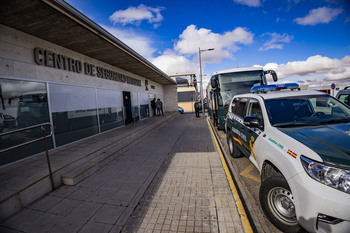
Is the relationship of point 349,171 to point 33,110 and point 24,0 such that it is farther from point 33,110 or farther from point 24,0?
point 33,110

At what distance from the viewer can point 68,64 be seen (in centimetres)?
669

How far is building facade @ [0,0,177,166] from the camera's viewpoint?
14.4ft

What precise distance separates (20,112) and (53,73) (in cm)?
187

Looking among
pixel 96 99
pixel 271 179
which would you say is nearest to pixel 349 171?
pixel 271 179

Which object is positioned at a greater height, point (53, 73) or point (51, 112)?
point (53, 73)

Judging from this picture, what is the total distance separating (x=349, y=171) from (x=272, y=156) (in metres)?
0.83

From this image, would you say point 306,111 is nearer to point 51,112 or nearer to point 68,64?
point 51,112

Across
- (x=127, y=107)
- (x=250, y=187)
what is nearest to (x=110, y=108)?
(x=127, y=107)

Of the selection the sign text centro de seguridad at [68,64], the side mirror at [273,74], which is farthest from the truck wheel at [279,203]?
the sign text centro de seguridad at [68,64]

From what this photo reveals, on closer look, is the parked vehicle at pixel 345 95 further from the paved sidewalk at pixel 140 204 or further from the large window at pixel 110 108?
the large window at pixel 110 108

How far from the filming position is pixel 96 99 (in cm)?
829

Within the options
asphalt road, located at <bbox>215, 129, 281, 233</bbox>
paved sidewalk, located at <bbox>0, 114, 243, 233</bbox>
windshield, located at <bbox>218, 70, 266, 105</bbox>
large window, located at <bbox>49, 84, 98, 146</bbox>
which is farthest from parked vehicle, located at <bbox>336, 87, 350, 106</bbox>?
large window, located at <bbox>49, 84, 98, 146</bbox>

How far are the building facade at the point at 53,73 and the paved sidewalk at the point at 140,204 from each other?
270cm

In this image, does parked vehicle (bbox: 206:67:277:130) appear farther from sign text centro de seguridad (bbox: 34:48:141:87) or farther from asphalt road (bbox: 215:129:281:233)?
sign text centro de seguridad (bbox: 34:48:141:87)
